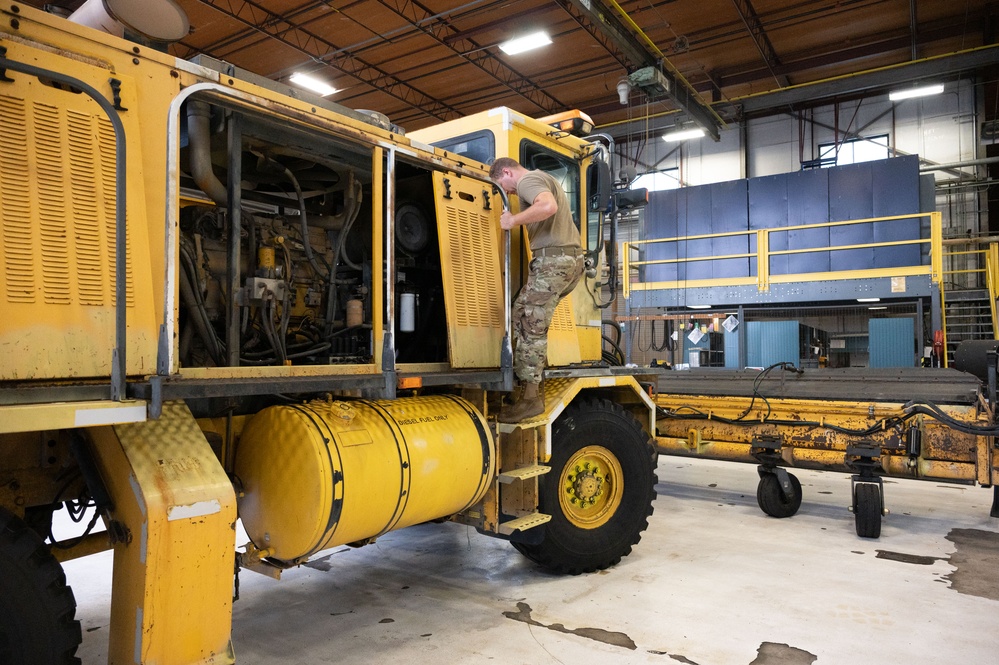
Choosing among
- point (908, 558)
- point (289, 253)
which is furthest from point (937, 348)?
point (289, 253)

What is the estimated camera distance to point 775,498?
→ 630 centimetres

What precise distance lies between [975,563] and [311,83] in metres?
17.1

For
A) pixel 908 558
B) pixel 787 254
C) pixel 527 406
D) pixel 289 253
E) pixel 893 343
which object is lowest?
pixel 908 558

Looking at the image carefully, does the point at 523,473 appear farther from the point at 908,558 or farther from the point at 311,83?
the point at 311,83

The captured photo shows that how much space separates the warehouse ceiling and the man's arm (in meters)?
8.96

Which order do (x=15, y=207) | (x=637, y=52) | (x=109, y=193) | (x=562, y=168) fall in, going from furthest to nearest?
(x=637, y=52) → (x=562, y=168) → (x=109, y=193) → (x=15, y=207)

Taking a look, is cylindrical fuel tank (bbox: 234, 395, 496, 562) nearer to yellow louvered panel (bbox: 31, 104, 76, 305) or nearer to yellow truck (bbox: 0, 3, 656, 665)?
yellow truck (bbox: 0, 3, 656, 665)

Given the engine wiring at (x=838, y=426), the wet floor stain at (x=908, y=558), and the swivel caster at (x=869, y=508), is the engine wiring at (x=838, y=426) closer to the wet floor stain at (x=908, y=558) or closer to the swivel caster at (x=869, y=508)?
the swivel caster at (x=869, y=508)

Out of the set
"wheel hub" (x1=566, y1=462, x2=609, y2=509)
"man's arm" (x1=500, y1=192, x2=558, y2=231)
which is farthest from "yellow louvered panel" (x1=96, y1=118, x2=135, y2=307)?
"wheel hub" (x1=566, y1=462, x2=609, y2=509)

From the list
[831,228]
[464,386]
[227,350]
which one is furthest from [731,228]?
[227,350]

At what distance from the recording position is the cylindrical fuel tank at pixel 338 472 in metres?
3.08

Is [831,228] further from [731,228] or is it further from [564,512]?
[564,512]

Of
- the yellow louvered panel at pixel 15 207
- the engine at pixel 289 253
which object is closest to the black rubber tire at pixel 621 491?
the engine at pixel 289 253

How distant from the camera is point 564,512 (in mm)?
4574
